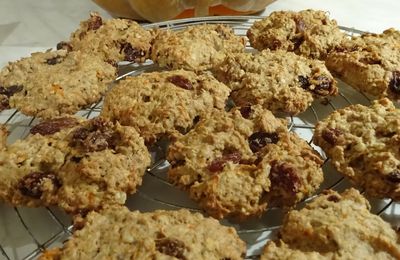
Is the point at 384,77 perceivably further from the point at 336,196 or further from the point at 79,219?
the point at 79,219

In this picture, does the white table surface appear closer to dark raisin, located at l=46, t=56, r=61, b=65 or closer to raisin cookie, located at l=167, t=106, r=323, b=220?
Result: dark raisin, located at l=46, t=56, r=61, b=65

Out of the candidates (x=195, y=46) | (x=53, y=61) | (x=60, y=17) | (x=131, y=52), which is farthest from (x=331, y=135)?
(x=60, y=17)

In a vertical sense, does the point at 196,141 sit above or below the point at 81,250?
above

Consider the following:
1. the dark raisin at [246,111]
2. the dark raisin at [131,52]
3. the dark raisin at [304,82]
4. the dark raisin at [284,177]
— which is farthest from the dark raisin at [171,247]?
the dark raisin at [131,52]

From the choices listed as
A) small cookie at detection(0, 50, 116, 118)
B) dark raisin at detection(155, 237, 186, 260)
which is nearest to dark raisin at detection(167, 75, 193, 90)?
small cookie at detection(0, 50, 116, 118)

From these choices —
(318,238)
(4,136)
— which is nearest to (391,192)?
(318,238)
